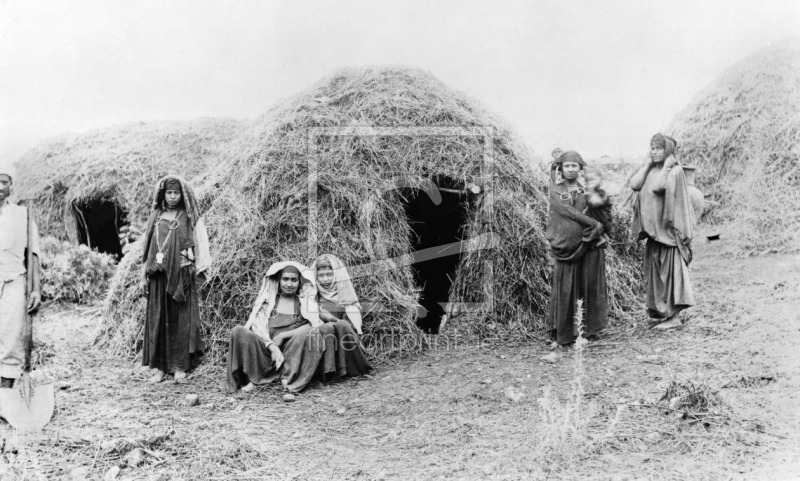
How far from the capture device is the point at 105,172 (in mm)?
11031

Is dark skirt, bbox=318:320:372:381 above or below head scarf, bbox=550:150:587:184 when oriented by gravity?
below

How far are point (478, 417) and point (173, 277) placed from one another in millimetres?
2735

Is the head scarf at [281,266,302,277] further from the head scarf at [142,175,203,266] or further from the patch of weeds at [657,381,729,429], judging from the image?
the patch of weeds at [657,381,729,429]

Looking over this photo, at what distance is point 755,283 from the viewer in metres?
6.72

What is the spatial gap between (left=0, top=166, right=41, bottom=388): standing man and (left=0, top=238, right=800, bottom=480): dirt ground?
0.50 m

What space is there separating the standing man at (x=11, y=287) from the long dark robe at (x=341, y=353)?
2.08m

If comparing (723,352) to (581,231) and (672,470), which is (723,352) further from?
(672,470)

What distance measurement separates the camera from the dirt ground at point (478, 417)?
3115 millimetres

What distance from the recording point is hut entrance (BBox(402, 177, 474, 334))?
6.47m

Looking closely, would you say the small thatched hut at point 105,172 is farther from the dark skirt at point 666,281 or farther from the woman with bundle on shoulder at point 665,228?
the dark skirt at point 666,281

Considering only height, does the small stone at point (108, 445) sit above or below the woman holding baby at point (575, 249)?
below

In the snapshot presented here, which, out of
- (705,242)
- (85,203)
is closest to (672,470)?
(705,242)

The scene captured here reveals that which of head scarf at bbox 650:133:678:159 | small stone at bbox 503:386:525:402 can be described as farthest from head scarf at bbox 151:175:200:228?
head scarf at bbox 650:133:678:159

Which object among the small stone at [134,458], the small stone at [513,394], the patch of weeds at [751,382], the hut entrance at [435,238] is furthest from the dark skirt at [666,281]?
the small stone at [134,458]
